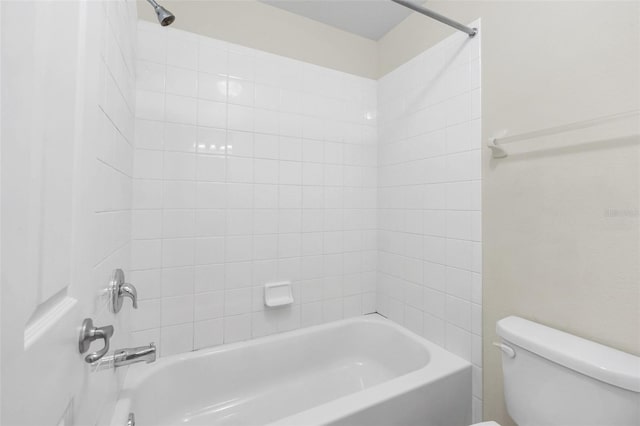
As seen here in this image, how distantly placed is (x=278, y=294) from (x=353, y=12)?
6.02 ft

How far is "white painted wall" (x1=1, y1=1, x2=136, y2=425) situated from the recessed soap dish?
857 millimetres

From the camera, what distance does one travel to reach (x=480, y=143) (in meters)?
1.32

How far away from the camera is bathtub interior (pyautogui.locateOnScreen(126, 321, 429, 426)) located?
134cm

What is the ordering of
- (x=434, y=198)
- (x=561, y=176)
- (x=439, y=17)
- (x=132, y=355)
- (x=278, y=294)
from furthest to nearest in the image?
1. (x=278, y=294)
2. (x=434, y=198)
3. (x=439, y=17)
4. (x=561, y=176)
5. (x=132, y=355)

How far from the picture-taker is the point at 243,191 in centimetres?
159

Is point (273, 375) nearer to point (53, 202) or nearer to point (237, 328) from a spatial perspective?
point (237, 328)

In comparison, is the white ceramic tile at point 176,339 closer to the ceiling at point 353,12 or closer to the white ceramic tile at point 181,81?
the white ceramic tile at point 181,81

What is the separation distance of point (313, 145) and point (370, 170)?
475 millimetres

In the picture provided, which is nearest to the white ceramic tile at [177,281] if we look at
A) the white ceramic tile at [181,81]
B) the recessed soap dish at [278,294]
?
the recessed soap dish at [278,294]

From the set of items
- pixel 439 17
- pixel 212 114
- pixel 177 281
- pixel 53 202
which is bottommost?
pixel 177 281

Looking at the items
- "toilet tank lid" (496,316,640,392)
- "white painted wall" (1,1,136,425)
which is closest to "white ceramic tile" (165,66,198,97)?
"white painted wall" (1,1,136,425)

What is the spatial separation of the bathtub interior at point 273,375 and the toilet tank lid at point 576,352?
0.57 m

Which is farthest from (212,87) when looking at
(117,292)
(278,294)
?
(278,294)

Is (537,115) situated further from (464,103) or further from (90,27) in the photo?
(90,27)
